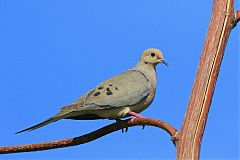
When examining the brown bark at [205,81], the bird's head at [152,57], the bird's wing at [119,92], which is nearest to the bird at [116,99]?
the bird's wing at [119,92]

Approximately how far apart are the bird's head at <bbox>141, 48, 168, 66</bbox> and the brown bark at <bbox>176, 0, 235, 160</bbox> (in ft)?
4.04

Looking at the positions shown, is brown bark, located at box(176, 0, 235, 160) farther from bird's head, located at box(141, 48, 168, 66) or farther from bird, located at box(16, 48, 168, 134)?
bird's head, located at box(141, 48, 168, 66)

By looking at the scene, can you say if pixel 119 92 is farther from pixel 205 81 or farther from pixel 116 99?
pixel 205 81

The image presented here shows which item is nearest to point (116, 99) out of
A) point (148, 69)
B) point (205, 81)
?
point (148, 69)

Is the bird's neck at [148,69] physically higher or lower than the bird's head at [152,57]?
lower

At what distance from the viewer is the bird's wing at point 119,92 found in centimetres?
347

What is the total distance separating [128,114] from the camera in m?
3.58

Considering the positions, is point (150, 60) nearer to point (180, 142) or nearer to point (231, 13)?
point (231, 13)

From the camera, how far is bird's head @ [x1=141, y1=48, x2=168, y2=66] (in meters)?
4.03

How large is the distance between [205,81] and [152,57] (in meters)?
1.51

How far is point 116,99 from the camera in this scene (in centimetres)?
352

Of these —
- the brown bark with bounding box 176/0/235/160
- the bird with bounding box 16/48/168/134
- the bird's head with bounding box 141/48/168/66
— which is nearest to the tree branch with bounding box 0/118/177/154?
the brown bark with bounding box 176/0/235/160

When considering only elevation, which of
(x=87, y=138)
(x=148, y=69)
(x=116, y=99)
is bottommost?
(x=87, y=138)

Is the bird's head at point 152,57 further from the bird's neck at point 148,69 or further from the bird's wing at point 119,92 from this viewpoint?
the bird's wing at point 119,92
